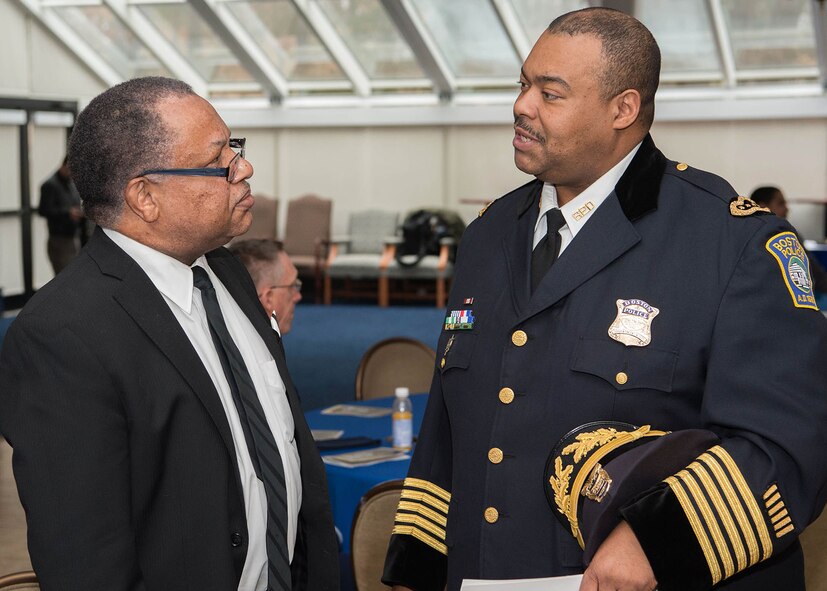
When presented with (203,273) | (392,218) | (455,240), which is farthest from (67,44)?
(203,273)

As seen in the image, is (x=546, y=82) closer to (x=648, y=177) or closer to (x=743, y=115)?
(x=648, y=177)

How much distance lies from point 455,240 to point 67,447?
35.1 feet

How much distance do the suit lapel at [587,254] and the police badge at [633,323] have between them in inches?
2.9

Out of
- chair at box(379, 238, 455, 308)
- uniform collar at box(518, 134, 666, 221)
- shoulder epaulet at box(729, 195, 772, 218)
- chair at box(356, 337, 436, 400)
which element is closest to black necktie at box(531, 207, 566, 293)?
uniform collar at box(518, 134, 666, 221)

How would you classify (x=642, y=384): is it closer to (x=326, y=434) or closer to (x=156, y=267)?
(x=156, y=267)

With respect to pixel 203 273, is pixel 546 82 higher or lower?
higher

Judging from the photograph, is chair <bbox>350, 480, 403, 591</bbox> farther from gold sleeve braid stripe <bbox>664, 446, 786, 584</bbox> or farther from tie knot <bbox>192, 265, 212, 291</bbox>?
gold sleeve braid stripe <bbox>664, 446, 786, 584</bbox>

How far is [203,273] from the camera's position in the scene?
1824 mm

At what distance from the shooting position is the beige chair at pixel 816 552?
2.50m

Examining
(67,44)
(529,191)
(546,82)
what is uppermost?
(67,44)

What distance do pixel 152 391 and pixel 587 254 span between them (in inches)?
27.2

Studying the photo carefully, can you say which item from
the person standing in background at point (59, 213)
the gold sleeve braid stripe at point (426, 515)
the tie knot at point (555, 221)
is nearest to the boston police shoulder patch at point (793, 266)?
the tie knot at point (555, 221)

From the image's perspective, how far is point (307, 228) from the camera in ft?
42.3

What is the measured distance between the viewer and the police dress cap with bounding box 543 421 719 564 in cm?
133
